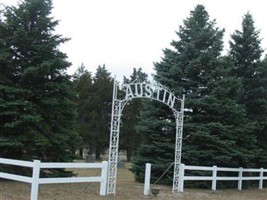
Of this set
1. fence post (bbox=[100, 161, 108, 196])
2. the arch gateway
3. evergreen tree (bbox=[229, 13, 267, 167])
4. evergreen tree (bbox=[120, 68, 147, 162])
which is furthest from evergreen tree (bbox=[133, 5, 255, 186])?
evergreen tree (bbox=[120, 68, 147, 162])

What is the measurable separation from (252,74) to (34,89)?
513 inches

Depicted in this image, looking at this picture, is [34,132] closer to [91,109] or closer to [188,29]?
[188,29]

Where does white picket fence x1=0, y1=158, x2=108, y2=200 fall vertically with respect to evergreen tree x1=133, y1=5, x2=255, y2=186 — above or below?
below

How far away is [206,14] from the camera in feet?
72.5

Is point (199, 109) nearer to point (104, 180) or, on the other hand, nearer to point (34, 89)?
point (34, 89)

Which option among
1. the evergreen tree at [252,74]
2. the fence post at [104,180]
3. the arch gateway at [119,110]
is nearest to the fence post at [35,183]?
the fence post at [104,180]

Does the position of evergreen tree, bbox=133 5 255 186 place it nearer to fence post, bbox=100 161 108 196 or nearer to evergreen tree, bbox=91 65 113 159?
fence post, bbox=100 161 108 196

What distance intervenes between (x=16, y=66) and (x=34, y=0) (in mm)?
2936

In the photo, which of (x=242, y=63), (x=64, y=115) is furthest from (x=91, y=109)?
(x=64, y=115)

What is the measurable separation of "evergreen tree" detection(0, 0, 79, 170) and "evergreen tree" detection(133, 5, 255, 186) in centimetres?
441

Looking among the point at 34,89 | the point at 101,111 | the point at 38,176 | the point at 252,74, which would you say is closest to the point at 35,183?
the point at 38,176

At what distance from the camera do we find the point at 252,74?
24328mm

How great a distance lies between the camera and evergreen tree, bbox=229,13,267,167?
23797 millimetres

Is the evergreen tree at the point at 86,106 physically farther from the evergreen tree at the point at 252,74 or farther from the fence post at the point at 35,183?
the fence post at the point at 35,183
